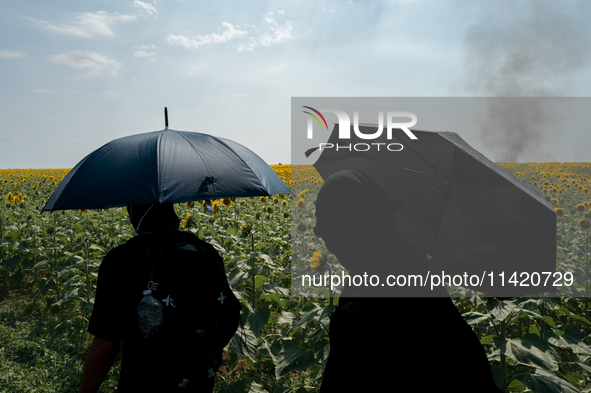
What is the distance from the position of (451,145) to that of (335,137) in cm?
69

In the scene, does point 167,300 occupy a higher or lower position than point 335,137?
lower

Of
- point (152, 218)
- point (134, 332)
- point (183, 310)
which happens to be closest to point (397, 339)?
point (183, 310)

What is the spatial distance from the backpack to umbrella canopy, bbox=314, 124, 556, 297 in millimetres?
948

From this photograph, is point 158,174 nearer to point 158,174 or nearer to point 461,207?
point 158,174

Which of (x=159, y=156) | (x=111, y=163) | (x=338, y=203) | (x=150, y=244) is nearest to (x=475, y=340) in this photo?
(x=338, y=203)

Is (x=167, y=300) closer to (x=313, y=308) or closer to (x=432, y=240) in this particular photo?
(x=432, y=240)

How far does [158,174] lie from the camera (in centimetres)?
185

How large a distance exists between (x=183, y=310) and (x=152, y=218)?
46cm

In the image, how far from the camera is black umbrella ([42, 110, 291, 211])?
1.82 m

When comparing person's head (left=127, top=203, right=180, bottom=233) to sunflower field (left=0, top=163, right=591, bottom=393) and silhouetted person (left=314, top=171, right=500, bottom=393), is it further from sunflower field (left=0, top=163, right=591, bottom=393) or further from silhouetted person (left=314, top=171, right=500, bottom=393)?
sunflower field (left=0, top=163, right=591, bottom=393)

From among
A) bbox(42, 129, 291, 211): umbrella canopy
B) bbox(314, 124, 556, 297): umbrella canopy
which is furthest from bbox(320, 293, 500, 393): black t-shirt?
bbox(42, 129, 291, 211): umbrella canopy

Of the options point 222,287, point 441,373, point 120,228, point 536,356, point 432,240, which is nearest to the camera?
point 441,373

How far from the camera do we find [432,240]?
203 cm

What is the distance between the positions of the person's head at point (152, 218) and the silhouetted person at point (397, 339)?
1.07m
